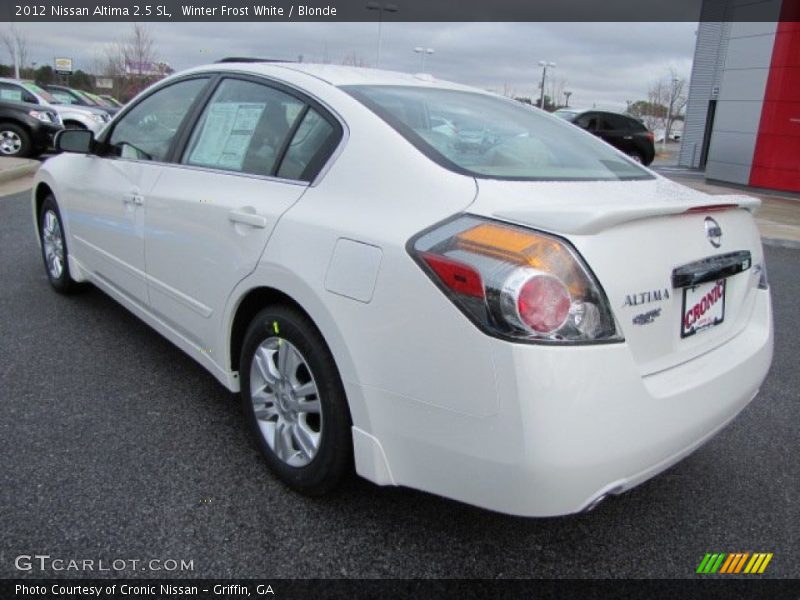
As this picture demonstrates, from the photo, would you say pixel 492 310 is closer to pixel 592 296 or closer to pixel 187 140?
pixel 592 296

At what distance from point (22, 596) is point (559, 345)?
5.59ft

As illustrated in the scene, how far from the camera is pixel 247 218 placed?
2434 mm

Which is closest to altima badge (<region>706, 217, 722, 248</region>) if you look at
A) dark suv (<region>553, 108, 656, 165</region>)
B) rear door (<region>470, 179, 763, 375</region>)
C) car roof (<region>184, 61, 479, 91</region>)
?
rear door (<region>470, 179, 763, 375</region>)

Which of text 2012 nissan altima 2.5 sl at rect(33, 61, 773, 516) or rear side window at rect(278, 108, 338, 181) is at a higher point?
rear side window at rect(278, 108, 338, 181)

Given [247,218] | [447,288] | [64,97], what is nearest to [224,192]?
[247,218]

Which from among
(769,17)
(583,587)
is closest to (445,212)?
(583,587)

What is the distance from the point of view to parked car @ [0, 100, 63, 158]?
13656 millimetres

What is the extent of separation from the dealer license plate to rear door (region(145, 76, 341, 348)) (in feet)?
4.27

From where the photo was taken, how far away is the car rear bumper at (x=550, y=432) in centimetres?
169

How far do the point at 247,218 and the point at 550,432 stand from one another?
1.36 meters

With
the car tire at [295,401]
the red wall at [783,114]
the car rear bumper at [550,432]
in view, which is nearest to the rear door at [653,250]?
the car rear bumper at [550,432]

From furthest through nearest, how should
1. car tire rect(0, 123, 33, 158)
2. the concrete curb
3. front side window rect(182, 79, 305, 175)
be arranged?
car tire rect(0, 123, 33, 158), the concrete curb, front side window rect(182, 79, 305, 175)

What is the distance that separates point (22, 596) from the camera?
1.93 m

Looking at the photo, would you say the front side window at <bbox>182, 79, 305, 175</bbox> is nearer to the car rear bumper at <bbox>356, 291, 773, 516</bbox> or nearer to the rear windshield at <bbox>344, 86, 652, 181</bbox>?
the rear windshield at <bbox>344, 86, 652, 181</bbox>
